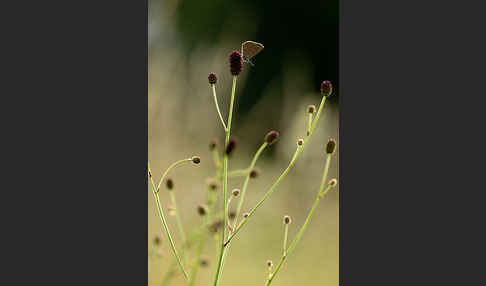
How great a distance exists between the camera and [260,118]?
1268 millimetres

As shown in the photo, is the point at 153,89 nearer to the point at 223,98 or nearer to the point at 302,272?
the point at 223,98

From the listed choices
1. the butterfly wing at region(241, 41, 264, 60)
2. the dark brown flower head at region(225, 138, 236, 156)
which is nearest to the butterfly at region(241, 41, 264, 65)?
the butterfly wing at region(241, 41, 264, 60)

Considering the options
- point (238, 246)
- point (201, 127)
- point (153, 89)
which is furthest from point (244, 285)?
point (153, 89)

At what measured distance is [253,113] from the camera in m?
1.27

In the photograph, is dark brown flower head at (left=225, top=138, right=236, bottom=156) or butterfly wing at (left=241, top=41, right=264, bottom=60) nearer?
dark brown flower head at (left=225, top=138, right=236, bottom=156)

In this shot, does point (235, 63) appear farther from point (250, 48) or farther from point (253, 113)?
point (253, 113)

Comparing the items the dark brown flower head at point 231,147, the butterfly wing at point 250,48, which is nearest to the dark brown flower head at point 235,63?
the butterfly wing at point 250,48

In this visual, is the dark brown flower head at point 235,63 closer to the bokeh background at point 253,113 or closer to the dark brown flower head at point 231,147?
the dark brown flower head at point 231,147

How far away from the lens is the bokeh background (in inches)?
44.8

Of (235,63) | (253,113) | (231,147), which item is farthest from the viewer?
(253,113)

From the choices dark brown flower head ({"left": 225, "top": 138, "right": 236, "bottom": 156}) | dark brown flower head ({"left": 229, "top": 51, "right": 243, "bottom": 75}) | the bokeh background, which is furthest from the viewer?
the bokeh background

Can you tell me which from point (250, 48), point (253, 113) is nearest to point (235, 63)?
point (250, 48)

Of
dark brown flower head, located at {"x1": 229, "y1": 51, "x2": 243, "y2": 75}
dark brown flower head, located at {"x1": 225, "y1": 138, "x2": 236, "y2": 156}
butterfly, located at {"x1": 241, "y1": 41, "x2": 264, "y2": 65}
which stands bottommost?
dark brown flower head, located at {"x1": 225, "y1": 138, "x2": 236, "y2": 156}

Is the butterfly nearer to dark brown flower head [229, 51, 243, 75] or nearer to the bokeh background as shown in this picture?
dark brown flower head [229, 51, 243, 75]
